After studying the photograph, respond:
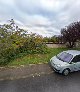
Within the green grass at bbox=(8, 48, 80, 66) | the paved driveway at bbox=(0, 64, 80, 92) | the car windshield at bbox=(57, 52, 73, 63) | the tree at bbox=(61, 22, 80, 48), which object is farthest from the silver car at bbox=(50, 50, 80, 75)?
the tree at bbox=(61, 22, 80, 48)

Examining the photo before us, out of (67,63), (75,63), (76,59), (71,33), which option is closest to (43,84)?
(67,63)

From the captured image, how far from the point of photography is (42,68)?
9.74 metres

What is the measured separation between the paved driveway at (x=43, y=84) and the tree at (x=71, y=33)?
678 cm

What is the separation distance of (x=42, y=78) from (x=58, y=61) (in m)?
1.74

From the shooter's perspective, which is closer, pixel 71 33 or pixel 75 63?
pixel 75 63

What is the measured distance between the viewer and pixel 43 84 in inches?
294

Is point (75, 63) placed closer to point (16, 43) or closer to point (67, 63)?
point (67, 63)

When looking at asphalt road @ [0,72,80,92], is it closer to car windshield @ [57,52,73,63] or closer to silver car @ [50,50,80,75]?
silver car @ [50,50,80,75]

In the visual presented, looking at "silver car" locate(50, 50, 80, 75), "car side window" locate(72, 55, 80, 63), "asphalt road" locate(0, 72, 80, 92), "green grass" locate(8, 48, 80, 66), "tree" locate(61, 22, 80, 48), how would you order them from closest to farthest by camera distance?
"asphalt road" locate(0, 72, 80, 92)
"silver car" locate(50, 50, 80, 75)
"car side window" locate(72, 55, 80, 63)
"green grass" locate(8, 48, 80, 66)
"tree" locate(61, 22, 80, 48)

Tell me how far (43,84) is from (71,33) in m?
8.58

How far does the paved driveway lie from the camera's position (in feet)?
22.9

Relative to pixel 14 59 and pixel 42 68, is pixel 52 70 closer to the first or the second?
pixel 42 68

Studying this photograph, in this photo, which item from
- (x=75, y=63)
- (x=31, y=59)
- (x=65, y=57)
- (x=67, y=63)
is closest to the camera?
(x=67, y=63)

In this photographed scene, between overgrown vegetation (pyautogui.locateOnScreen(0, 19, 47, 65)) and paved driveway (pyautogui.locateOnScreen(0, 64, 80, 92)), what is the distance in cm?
286
